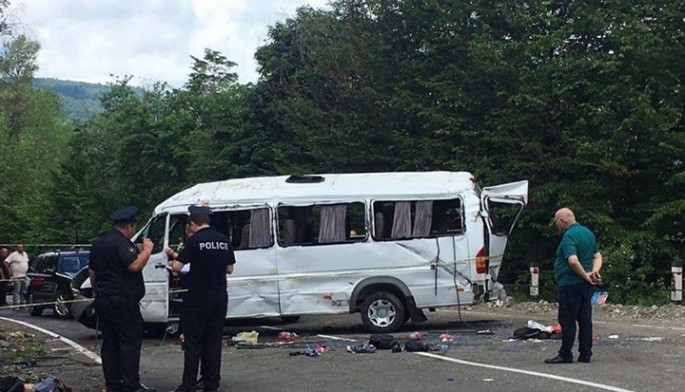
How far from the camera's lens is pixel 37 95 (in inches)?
2995

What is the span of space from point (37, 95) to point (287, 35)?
43.7m

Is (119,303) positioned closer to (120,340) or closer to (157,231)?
(120,340)

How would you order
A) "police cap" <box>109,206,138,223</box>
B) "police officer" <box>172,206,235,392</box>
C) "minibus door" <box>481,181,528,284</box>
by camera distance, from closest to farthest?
"police officer" <box>172,206,235,392</box>
"police cap" <box>109,206,138,223</box>
"minibus door" <box>481,181,528,284</box>

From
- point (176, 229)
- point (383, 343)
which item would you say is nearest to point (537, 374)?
point (383, 343)

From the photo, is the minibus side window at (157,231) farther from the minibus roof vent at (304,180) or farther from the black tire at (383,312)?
the black tire at (383,312)

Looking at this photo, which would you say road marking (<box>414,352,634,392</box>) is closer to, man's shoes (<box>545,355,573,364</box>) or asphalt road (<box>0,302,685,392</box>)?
asphalt road (<box>0,302,685,392</box>)

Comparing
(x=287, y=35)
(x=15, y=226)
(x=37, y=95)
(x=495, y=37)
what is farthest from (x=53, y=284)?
(x=37, y=95)

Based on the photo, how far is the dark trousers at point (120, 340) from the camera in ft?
29.9

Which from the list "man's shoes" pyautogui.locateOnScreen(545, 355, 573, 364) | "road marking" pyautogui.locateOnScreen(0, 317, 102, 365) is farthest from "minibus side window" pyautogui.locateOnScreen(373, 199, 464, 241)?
"road marking" pyautogui.locateOnScreen(0, 317, 102, 365)

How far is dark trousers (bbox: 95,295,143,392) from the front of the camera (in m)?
9.11

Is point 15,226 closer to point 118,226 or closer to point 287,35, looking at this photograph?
point 287,35

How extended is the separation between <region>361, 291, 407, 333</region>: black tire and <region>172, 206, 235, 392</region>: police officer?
19.6 ft

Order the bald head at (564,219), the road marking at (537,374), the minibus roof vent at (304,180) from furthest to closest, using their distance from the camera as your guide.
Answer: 1. the minibus roof vent at (304,180)
2. the bald head at (564,219)
3. the road marking at (537,374)

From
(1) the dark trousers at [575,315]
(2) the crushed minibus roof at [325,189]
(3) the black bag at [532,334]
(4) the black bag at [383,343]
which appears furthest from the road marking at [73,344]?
(1) the dark trousers at [575,315]
